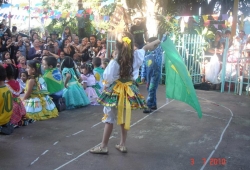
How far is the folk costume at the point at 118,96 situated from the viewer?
14.1 ft

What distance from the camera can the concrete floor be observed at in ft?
13.7

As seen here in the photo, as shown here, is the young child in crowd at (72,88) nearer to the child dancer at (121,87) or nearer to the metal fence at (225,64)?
the child dancer at (121,87)

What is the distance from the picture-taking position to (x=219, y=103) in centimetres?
809

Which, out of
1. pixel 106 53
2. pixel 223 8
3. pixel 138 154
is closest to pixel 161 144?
pixel 138 154

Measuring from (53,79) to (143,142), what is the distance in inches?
106

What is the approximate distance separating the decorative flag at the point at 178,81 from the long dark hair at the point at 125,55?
69 cm

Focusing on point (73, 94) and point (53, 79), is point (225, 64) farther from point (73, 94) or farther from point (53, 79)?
point (53, 79)

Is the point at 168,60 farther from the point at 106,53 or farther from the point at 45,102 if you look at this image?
the point at 106,53

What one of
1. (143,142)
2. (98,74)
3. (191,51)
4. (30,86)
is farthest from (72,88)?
(191,51)

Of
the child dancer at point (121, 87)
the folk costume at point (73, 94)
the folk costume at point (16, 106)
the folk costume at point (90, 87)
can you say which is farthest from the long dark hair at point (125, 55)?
the folk costume at point (90, 87)

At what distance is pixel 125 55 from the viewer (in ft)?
14.0

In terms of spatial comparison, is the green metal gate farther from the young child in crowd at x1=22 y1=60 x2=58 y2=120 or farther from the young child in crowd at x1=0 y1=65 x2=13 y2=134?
the young child in crowd at x1=0 y1=65 x2=13 y2=134

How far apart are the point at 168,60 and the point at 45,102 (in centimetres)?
267

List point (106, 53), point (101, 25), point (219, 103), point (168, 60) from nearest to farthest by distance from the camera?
point (168, 60) → point (219, 103) → point (106, 53) → point (101, 25)
